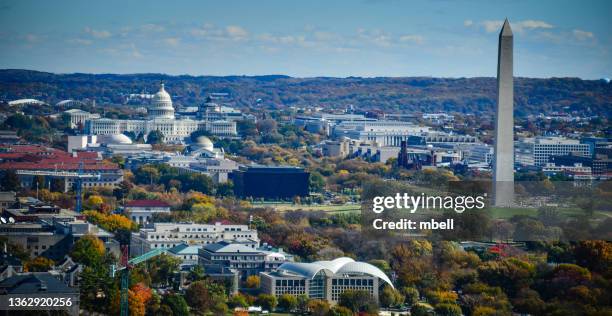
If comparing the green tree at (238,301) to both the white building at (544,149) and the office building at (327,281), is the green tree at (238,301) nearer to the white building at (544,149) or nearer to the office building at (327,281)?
the office building at (327,281)

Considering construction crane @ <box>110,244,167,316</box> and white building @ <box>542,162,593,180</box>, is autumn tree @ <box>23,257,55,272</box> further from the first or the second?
white building @ <box>542,162,593,180</box>

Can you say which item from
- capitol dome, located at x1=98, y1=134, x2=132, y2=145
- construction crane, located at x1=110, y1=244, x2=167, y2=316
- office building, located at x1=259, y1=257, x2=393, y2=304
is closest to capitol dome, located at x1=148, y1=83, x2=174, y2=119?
capitol dome, located at x1=98, y1=134, x2=132, y2=145

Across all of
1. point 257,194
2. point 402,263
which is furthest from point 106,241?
point 257,194

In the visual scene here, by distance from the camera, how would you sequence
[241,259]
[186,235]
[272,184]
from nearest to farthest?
[241,259]
[186,235]
[272,184]

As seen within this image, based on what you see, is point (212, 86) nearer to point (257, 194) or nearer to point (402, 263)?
point (257, 194)

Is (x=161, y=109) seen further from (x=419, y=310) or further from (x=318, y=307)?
(x=419, y=310)

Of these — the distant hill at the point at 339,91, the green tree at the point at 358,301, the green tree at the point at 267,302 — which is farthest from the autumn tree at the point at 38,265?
the distant hill at the point at 339,91

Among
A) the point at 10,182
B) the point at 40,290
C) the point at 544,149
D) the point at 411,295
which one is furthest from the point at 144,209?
the point at 544,149
